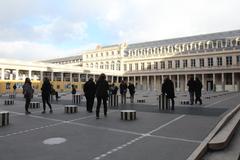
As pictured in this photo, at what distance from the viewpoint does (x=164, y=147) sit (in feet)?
18.8

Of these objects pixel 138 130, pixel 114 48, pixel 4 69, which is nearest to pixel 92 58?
pixel 114 48

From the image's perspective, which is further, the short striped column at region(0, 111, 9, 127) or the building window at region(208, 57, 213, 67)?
the building window at region(208, 57, 213, 67)

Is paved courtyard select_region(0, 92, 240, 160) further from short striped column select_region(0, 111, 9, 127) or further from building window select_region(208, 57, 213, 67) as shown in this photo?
building window select_region(208, 57, 213, 67)

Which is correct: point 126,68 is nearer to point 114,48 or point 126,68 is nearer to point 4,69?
point 114,48

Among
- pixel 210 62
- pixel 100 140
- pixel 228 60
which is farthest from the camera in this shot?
pixel 210 62

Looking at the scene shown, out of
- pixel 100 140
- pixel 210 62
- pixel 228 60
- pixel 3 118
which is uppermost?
pixel 228 60

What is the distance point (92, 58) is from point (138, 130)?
8436 cm

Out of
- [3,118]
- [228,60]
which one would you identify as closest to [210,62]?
[228,60]

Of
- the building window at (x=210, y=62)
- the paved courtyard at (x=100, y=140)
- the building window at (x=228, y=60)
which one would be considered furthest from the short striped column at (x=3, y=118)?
the building window at (x=210, y=62)

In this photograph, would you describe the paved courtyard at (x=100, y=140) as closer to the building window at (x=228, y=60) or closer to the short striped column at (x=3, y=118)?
the short striped column at (x=3, y=118)

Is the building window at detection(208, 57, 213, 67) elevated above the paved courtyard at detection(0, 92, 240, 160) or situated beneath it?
elevated above

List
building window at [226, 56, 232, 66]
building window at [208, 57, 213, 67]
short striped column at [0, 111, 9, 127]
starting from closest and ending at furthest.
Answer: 1. short striped column at [0, 111, 9, 127]
2. building window at [226, 56, 232, 66]
3. building window at [208, 57, 213, 67]

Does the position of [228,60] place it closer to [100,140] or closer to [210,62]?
[210,62]

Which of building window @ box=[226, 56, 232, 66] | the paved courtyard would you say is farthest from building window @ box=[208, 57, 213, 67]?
the paved courtyard
